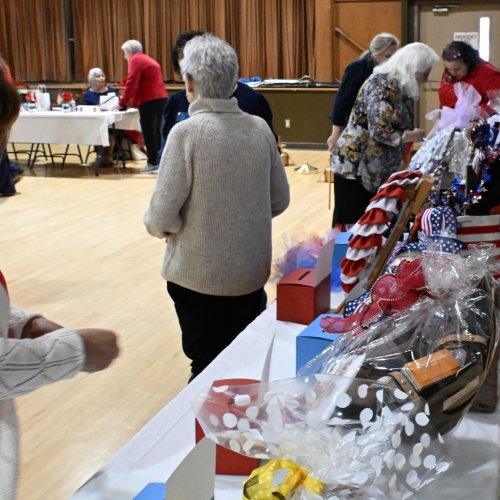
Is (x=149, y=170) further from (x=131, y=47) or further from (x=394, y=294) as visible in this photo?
(x=394, y=294)

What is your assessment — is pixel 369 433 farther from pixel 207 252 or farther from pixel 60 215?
pixel 60 215

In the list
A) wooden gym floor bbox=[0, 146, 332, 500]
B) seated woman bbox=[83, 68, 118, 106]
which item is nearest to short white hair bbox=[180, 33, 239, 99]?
wooden gym floor bbox=[0, 146, 332, 500]

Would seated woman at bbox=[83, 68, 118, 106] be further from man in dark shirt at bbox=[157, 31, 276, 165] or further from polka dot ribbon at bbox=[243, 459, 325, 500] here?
polka dot ribbon at bbox=[243, 459, 325, 500]

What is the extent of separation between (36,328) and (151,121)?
7.46 meters

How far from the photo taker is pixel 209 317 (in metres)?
2.53

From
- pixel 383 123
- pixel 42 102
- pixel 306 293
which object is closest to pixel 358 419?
pixel 306 293

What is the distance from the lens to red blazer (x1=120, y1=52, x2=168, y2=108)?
847cm

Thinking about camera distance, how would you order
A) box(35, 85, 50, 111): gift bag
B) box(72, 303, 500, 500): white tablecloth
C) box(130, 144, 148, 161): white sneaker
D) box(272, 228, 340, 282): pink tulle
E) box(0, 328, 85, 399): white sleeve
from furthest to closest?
1. box(130, 144, 148, 161): white sneaker
2. box(35, 85, 50, 111): gift bag
3. box(272, 228, 340, 282): pink tulle
4. box(72, 303, 500, 500): white tablecloth
5. box(0, 328, 85, 399): white sleeve

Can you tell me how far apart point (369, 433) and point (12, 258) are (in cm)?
464

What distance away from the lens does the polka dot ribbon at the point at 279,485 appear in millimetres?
982

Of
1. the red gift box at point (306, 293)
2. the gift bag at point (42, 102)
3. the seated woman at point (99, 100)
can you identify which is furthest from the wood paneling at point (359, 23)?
the red gift box at point (306, 293)

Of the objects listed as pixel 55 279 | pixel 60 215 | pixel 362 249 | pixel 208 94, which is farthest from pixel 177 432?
pixel 60 215

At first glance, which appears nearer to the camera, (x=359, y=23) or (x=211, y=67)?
(x=211, y=67)

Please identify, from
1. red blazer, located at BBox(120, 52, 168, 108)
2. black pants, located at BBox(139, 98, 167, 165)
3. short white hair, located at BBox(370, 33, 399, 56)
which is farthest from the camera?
black pants, located at BBox(139, 98, 167, 165)
